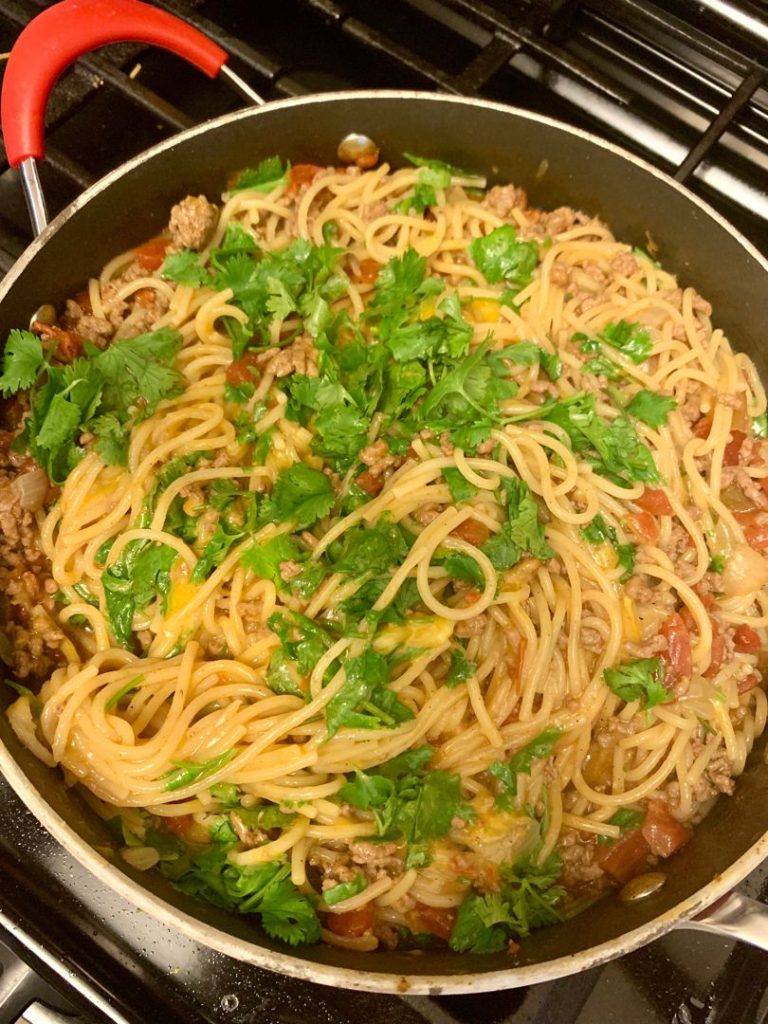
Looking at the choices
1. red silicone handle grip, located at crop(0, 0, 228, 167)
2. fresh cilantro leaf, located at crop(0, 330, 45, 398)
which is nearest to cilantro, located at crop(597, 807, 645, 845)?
fresh cilantro leaf, located at crop(0, 330, 45, 398)

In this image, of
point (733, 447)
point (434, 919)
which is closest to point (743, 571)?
point (733, 447)

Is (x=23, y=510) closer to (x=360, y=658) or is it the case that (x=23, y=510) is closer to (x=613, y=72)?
(x=360, y=658)

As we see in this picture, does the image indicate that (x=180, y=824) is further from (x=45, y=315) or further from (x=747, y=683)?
(x=747, y=683)

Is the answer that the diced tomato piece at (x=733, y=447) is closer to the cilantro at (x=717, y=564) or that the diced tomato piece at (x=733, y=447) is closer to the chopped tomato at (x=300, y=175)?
the cilantro at (x=717, y=564)

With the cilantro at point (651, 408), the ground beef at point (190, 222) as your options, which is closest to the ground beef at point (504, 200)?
the cilantro at point (651, 408)

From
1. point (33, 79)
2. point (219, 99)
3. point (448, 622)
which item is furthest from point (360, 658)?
point (219, 99)

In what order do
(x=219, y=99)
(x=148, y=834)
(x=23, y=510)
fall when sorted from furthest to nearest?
(x=219, y=99), (x=23, y=510), (x=148, y=834)

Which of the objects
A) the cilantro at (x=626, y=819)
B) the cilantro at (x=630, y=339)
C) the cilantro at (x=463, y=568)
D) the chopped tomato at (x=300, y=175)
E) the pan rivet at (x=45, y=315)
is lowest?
the cilantro at (x=626, y=819)
